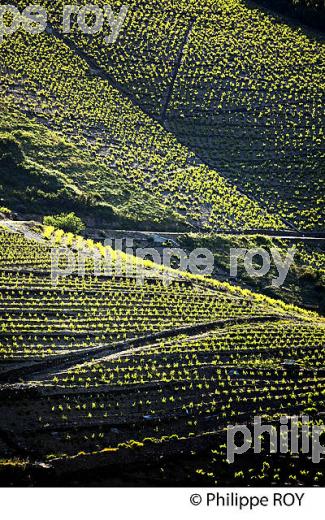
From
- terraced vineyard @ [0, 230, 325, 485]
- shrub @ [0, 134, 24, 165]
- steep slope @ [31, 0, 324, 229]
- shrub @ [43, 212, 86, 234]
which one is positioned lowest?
terraced vineyard @ [0, 230, 325, 485]

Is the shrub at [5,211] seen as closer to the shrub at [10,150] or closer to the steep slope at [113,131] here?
the shrub at [10,150]

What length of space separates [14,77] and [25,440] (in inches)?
1819

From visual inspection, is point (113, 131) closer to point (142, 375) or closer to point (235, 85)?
point (235, 85)

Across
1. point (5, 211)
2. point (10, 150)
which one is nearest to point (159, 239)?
point (5, 211)

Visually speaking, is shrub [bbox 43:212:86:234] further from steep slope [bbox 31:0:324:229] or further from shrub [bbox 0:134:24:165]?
steep slope [bbox 31:0:324:229]

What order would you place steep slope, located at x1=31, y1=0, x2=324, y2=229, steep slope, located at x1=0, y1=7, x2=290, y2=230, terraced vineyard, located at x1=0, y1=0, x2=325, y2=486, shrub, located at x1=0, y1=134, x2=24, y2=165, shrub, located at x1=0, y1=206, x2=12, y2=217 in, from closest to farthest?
terraced vineyard, located at x1=0, y1=0, x2=325, y2=486 → shrub, located at x1=0, y1=206, x2=12, y2=217 → steep slope, located at x1=0, y1=7, x2=290, y2=230 → shrub, located at x1=0, y1=134, x2=24, y2=165 → steep slope, located at x1=31, y1=0, x2=324, y2=229

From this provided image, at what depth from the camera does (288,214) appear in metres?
70.0

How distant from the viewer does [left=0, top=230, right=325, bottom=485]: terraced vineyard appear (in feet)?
138

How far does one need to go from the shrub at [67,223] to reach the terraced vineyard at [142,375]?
647cm

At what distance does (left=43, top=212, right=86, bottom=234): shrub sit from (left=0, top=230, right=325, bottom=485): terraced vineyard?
6.47 m

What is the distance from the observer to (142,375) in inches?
1832

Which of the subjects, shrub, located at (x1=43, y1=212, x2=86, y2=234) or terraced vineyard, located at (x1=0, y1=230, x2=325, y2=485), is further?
shrub, located at (x1=43, y1=212, x2=86, y2=234)

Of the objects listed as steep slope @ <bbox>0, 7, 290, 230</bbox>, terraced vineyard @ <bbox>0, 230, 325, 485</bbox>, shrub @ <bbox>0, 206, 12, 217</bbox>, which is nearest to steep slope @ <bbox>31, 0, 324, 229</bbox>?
steep slope @ <bbox>0, 7, 290, 230</bbox>

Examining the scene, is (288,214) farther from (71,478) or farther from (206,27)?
(71,478)
